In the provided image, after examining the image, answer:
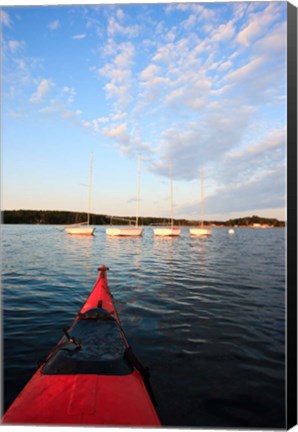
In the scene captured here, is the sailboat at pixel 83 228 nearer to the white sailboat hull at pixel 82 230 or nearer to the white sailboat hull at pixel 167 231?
the white sailboat hull at pixel 82 230

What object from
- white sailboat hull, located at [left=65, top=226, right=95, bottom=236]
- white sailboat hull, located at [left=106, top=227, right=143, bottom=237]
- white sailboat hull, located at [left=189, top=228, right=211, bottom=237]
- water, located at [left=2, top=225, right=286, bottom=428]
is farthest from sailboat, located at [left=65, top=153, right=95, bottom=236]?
water, located at [left=2, top=225, right=286, bottom=428]

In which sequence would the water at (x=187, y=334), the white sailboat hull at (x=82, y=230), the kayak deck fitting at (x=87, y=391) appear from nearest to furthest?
the kayak deck fitting at (x=87, y=391), the water at (x=187, y=334), the white sailboat hull at (x=82, y=230)

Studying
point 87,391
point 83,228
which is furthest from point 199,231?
point 87,391

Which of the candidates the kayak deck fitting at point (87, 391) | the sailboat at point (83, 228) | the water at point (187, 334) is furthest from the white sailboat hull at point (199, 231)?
the kayak deck fitting at point (87, 391)

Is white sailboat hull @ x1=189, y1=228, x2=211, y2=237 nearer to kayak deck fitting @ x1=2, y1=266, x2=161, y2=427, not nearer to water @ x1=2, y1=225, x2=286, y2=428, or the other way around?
water @ x1=2, y1=225, x2=286, y2=428

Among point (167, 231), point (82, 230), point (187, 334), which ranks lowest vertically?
point (187, 334)

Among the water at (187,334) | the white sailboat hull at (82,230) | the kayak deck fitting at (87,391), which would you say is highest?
the white sailboat hull at (82,230)

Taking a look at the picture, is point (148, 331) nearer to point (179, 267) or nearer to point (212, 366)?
point (212, 366)

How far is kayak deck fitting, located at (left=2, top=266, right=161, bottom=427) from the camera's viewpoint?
6.80ft

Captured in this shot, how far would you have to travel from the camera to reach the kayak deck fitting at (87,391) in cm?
207

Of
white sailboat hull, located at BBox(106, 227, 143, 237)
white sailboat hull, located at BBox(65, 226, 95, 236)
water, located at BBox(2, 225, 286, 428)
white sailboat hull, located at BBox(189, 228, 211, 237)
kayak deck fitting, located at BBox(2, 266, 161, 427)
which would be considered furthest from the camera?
white sailboat hull, located at BBox(189, 228, 211, 237)

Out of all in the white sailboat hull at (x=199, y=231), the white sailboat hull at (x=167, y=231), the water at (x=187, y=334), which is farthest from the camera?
the white sailboat hull at (x=199, y=231)

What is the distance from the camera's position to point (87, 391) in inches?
86.4

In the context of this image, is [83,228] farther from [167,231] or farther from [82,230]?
[167,231]
